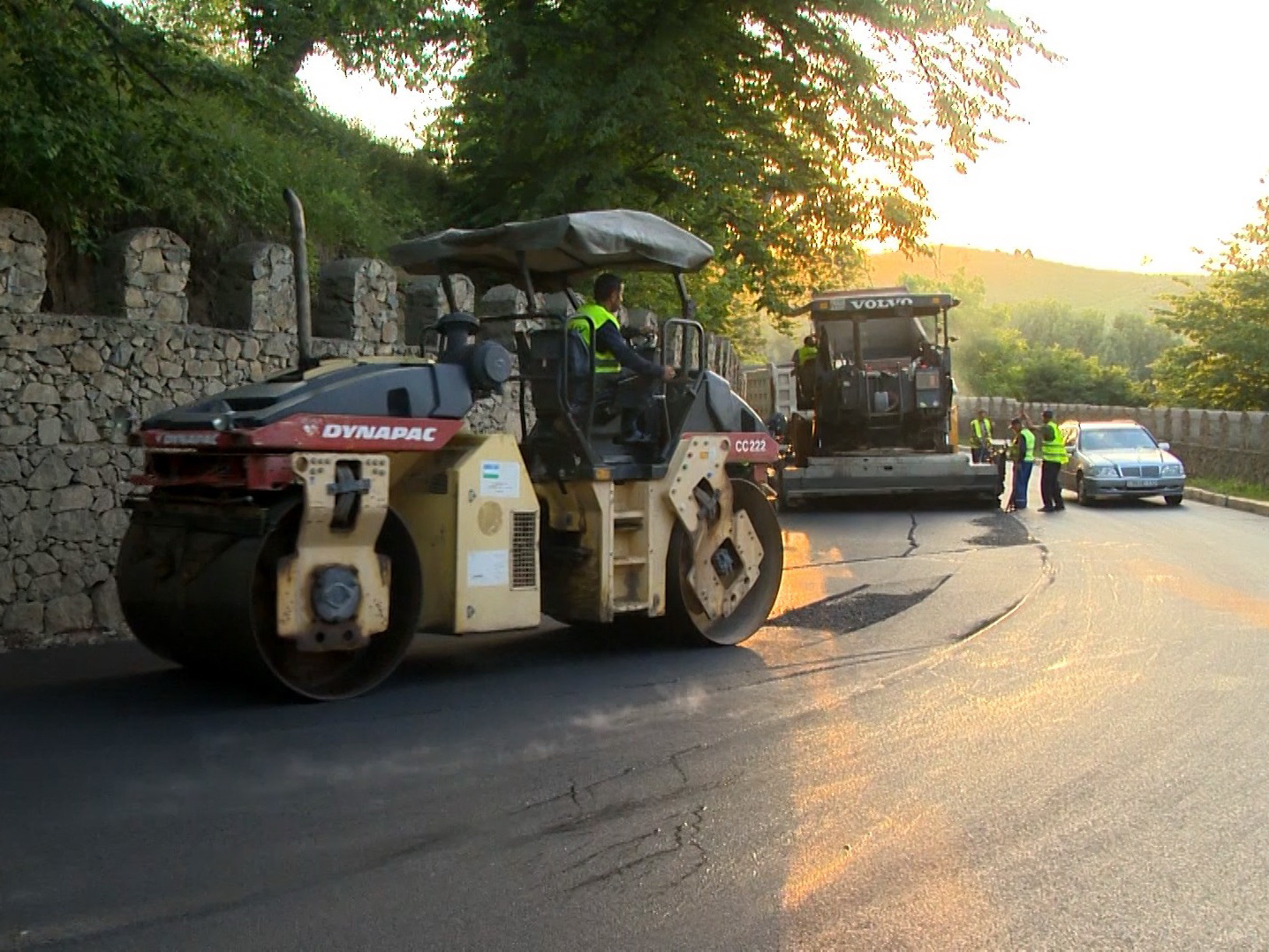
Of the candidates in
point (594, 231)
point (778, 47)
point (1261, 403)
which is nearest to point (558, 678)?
point (594, 231)

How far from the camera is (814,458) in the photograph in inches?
858

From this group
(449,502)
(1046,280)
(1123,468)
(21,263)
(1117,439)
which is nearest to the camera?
(449,502)

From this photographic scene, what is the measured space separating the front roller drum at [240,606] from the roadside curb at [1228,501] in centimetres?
1947

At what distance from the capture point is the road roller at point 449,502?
706 cm

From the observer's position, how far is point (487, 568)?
797cm

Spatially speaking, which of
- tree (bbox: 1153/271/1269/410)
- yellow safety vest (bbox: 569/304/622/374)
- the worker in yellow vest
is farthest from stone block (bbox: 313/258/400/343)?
tree (bbox: 1153/271/1269/410)

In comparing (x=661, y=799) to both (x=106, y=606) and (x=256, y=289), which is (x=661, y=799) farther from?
(x=256, y=289)

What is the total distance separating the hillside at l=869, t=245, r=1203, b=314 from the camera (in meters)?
169

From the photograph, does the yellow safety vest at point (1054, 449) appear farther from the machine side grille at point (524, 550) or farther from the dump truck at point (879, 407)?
the machine side grille at point (524, 550)

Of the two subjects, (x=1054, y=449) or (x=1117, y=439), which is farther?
(x=1117, y=439)

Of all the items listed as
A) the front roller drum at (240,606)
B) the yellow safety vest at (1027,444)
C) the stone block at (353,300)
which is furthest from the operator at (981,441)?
the front roller drum at (240,606)

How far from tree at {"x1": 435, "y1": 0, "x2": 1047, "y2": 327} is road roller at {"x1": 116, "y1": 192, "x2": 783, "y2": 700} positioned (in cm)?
899

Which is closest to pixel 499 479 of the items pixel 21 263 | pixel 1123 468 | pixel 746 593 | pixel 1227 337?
pixel 746 593

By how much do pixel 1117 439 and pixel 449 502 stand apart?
20425 millimetres
